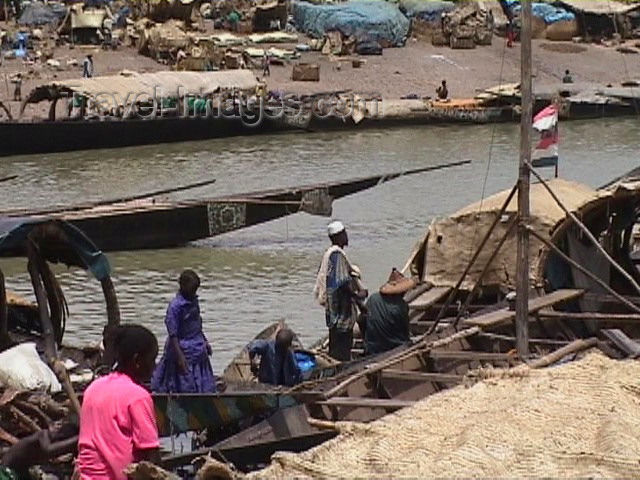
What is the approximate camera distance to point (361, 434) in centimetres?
585

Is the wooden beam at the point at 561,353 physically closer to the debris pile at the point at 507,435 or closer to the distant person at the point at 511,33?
the debris pile at the point at 507,435

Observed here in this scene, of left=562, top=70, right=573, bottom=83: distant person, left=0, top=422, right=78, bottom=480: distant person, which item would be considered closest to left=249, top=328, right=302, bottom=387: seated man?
left=0, top=422, right=78, bottom=480: distant person

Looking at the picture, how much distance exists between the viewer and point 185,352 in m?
8.20

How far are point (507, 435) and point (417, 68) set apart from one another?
29925mm

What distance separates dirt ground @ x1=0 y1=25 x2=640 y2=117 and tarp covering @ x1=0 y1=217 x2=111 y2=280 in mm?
21285

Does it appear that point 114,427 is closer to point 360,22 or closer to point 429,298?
point 429,298

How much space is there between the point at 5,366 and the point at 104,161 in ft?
59.4

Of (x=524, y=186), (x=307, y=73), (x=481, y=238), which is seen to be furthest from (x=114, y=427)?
(x=307, y=73)

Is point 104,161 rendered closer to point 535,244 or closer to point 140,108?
point 140,108

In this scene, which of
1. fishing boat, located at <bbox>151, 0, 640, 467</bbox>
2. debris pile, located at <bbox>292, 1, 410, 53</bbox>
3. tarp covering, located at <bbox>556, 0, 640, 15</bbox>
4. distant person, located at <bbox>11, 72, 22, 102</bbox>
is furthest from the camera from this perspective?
tarp covering, located at <bbox>556, 0, 640, 15</bbox>

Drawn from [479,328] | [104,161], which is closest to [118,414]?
[479,328]

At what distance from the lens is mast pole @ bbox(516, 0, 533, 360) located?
311 inches

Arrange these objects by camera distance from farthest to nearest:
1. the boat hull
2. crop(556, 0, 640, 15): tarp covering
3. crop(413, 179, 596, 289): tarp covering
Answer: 1. crop(556, 0, 640, 15): tarp covering
2. the boat hull
3. crop(413, 179, 596, 289): tarp covering

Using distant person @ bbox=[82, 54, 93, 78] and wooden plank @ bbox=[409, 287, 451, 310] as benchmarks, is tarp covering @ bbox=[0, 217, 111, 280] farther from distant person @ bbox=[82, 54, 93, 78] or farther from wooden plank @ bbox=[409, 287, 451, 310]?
distant person @ bbox=[82, 54, 93, 78]
